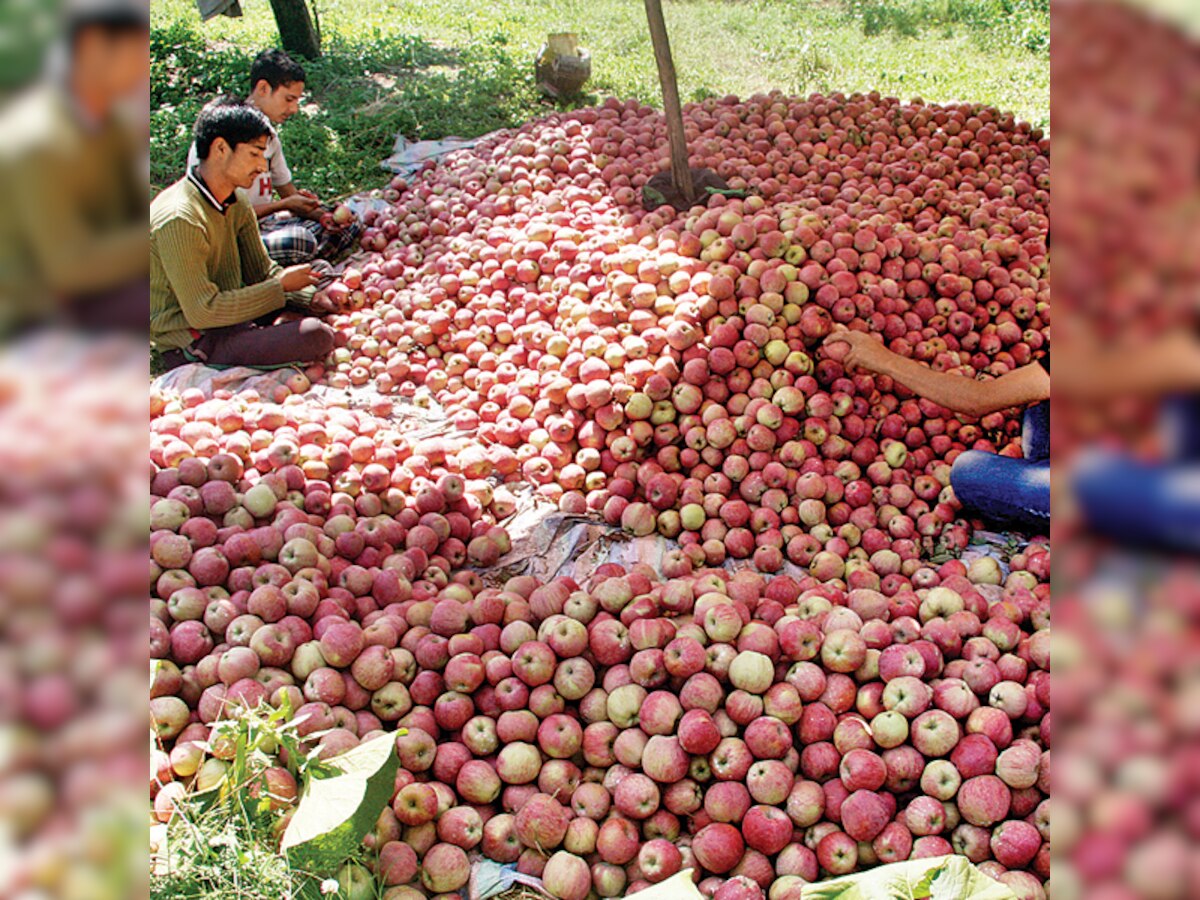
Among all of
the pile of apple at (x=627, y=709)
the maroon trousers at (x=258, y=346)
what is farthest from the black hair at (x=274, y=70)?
the pile of apple at (x=627, y=709)

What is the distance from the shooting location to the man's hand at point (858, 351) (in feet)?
11.4

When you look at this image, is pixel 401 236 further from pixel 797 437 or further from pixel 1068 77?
pixel 1068 77

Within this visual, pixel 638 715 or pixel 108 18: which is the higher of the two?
pixel 108 18

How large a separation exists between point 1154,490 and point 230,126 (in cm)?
436

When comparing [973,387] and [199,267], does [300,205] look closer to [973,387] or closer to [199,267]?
[199,267]

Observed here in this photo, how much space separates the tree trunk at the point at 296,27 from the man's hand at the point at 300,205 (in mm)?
5105

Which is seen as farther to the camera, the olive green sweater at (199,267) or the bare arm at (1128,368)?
the olive green sweater at (199,267)

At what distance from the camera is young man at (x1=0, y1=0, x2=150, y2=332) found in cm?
45

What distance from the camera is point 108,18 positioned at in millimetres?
487

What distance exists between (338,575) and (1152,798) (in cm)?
267

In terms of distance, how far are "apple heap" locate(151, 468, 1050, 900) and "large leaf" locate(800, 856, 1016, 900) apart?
462 mm

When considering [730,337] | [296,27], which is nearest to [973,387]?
[730,337]

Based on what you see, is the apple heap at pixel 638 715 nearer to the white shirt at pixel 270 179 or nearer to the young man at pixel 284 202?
the young man at pixel 284 202

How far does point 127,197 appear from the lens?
0.51 metres
